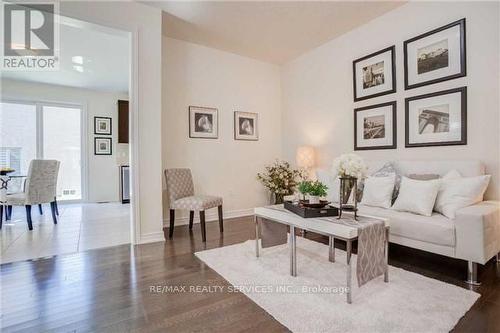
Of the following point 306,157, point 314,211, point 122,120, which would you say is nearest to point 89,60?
point 122,120

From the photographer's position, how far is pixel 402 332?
A: 1.38 metres

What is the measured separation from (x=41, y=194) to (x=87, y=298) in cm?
296

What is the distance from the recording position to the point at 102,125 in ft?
21.0

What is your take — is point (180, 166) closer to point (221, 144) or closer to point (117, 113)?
point (221, 144)

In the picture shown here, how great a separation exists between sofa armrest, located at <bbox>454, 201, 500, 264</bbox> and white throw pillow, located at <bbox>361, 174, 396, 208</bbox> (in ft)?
2.43

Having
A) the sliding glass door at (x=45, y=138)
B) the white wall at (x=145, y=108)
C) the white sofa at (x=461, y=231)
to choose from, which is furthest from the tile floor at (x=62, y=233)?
the white sofa at (x=461, y=231)

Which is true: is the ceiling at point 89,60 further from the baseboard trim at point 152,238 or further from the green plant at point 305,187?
the green plant at point 305,187

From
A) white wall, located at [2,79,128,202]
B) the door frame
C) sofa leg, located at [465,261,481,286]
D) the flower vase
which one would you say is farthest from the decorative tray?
the door frame

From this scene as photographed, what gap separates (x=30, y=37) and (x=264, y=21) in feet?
11.0

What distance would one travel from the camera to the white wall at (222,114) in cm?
389

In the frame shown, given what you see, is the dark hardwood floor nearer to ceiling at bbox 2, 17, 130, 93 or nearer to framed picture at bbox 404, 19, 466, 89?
framed picture at bbox 404, 19, 466, 89

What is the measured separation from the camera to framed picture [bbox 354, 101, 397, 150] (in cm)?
329

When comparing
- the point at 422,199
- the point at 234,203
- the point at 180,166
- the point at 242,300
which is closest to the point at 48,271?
the point at 242,300

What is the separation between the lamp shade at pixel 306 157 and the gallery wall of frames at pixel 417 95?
749mm
